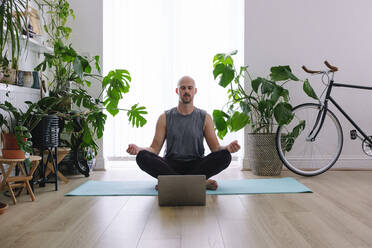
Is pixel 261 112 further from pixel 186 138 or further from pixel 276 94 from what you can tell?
pixel 186 138

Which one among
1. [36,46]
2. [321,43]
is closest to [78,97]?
[36,46]

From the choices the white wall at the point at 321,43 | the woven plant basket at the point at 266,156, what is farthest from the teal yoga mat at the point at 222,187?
the white wall at the point at 321,43

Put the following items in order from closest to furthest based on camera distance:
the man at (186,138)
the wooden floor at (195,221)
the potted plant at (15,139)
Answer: the wooden floor at (195,221) → the potted plant at (15,139) → the man at (186,138)

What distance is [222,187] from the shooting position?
2953mm

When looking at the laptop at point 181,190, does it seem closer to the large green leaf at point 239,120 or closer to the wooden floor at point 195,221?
the wooden floor at point 195,221

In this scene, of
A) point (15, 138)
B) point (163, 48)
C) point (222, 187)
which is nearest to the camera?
point (15, 138)

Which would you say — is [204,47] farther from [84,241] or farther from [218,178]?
[84,241]

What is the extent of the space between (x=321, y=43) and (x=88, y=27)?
2491mm

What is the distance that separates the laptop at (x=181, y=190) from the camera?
7.47ft

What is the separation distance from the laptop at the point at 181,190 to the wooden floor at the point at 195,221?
0.06 m

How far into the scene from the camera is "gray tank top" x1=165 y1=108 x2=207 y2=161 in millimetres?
2805

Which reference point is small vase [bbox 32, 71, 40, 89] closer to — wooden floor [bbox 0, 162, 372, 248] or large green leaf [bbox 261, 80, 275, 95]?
wooden floor [bbox 0, 162, 372, 248]

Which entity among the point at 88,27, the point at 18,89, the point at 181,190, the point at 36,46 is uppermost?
the point at 88,27

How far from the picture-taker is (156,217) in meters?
2.08
